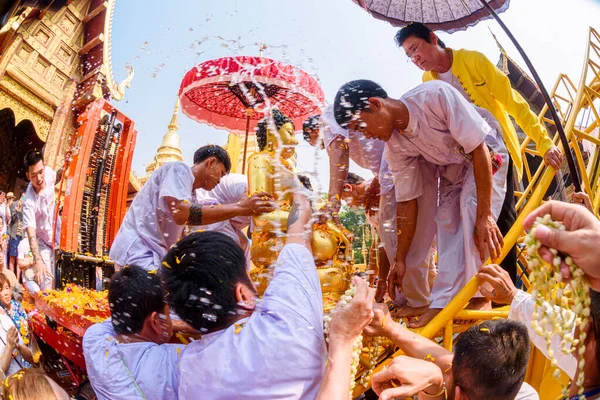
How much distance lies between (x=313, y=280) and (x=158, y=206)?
0.65m

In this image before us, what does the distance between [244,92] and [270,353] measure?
90 centimetres

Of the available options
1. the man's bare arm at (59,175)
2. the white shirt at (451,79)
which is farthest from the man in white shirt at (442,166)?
the man's bare arm at (59,175)

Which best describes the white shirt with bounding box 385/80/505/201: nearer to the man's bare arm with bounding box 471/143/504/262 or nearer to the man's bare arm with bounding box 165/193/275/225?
the man's bare arm with bounding box 471/143/504/262

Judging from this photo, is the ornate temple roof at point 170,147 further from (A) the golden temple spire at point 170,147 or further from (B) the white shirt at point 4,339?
(B) the white shirt at point 4,339

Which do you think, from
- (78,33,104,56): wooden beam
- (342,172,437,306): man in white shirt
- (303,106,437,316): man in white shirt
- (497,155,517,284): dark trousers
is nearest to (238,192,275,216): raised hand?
(303,106,437,316): man in white shirt

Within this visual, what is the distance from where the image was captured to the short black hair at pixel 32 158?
149 centimetres

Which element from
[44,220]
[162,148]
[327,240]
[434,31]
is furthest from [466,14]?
[44,220]

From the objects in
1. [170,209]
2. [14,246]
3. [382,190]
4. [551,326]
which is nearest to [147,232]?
[170,209]

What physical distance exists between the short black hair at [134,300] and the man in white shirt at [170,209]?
5.9 inches

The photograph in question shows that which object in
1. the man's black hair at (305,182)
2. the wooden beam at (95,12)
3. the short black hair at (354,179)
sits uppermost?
the wooden beam at (95,12)

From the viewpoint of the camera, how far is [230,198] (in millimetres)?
1638

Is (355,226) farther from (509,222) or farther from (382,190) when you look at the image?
(509,222)

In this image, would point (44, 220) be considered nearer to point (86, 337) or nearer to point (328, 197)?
point (86, 337)

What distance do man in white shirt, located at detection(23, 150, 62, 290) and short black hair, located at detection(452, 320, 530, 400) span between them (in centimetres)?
121
